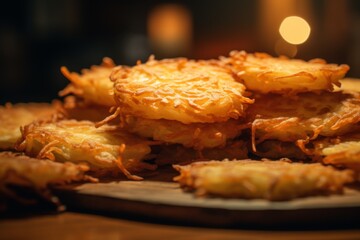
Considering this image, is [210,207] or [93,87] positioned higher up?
[93,87]

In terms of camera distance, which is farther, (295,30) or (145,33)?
(145,33)

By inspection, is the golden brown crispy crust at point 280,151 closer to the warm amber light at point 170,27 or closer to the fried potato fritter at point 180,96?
the fried potato fritter at point 180,96

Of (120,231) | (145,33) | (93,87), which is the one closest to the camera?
(120,231)

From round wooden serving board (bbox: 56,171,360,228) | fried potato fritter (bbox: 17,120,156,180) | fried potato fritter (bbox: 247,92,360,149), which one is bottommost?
round wooden serving board (bbox: 56,171,360,228)

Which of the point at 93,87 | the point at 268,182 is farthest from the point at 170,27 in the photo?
the point at 268,182

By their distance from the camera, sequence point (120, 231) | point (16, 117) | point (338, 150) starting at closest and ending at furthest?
point (120, 231) < point (338, 150) < point (16, 117)

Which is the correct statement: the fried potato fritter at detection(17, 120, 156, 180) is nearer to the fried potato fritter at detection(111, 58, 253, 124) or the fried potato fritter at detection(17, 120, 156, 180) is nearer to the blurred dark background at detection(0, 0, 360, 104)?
the fried potato fritter at detection(111, 58, 253, 124)

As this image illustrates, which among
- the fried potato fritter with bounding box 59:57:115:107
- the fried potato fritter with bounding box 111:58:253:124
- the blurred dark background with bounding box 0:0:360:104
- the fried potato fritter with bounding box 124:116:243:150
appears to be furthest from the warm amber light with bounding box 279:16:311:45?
the fried potato fritter with bounding box 124:116:243:150

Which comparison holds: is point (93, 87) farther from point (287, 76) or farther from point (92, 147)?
point (287, 76)
